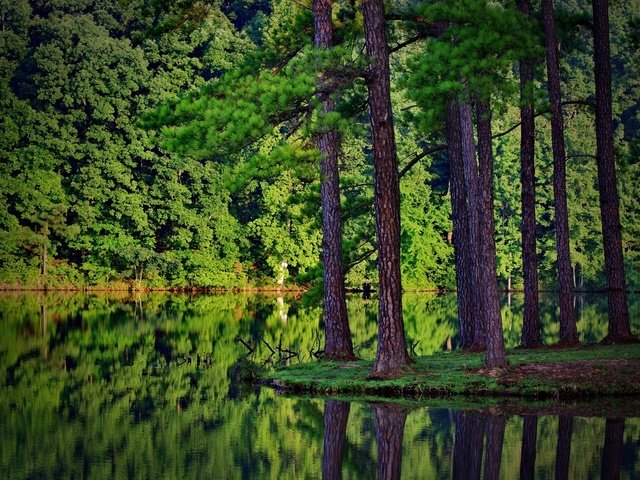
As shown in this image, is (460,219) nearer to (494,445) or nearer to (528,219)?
(528,219)

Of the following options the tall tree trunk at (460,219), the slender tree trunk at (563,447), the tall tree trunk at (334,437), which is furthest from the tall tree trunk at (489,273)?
the tall tree trunk at (460,219)

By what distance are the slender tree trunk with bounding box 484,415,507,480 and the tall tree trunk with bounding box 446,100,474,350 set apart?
6762 mm

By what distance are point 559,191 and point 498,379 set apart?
6.47 metres

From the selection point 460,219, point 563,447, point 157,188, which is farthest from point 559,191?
point 157,188

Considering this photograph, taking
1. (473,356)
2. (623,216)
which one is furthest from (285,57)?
(623,216)

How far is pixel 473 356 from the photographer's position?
741 inches

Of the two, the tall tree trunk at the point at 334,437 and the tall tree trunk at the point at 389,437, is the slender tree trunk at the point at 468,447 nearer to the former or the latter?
the tall tree trunk at the point at 389,437

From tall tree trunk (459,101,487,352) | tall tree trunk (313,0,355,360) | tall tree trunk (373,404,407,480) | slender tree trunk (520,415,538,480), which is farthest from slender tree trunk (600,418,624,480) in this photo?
tall tree trunk (313,0,355,360)

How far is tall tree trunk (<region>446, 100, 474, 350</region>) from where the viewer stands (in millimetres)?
19812

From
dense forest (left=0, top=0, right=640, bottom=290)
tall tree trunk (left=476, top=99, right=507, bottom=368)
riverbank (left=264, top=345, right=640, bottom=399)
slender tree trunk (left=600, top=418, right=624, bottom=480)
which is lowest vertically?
slender tree trunk (left=600, top=418, right=624, bottom=480)

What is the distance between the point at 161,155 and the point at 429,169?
16209 millimetres

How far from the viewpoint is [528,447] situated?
1169 cm

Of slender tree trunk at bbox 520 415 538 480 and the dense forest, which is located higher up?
the dense forest

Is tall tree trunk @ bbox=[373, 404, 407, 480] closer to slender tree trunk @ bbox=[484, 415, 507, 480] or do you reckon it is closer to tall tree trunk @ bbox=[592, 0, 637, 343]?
slender tree trunk @ bbox=[484, 415, 507, 480]
